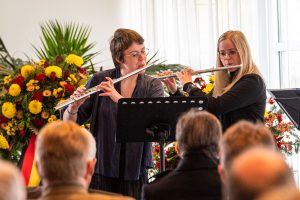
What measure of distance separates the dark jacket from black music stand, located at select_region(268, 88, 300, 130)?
126 cm

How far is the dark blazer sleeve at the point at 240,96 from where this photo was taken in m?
4.10

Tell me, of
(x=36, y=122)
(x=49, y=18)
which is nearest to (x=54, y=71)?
(x=36, y=122)

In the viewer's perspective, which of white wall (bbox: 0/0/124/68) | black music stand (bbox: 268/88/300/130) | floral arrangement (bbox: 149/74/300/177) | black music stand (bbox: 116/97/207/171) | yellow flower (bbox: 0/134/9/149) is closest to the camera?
black music stand (bbox: 116/97/207/171)

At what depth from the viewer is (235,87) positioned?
13.7ft

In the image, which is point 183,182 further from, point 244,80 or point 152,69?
point 152,69

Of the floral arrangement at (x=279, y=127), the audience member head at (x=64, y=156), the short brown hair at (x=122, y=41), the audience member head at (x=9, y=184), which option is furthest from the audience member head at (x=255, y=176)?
the floral arrangement at (x=279, y=127)

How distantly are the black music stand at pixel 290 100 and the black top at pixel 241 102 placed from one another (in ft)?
0.53

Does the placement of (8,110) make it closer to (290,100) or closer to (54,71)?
(54,71)

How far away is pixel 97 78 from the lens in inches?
169

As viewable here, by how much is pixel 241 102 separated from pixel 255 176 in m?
2.57

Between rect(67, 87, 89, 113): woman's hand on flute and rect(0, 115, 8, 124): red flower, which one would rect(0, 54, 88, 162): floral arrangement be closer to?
rect(0, 115, 8, 124): red flower

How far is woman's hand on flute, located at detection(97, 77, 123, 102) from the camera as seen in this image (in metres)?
4.00

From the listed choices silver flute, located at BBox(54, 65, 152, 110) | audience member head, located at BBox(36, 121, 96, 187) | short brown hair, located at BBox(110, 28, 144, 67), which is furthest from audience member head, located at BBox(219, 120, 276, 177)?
short brown hair, located at BBox(110, 28, 144, 67)

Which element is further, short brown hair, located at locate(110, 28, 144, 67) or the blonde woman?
short brown hair, located at locate(110, 28, 144, 67)
